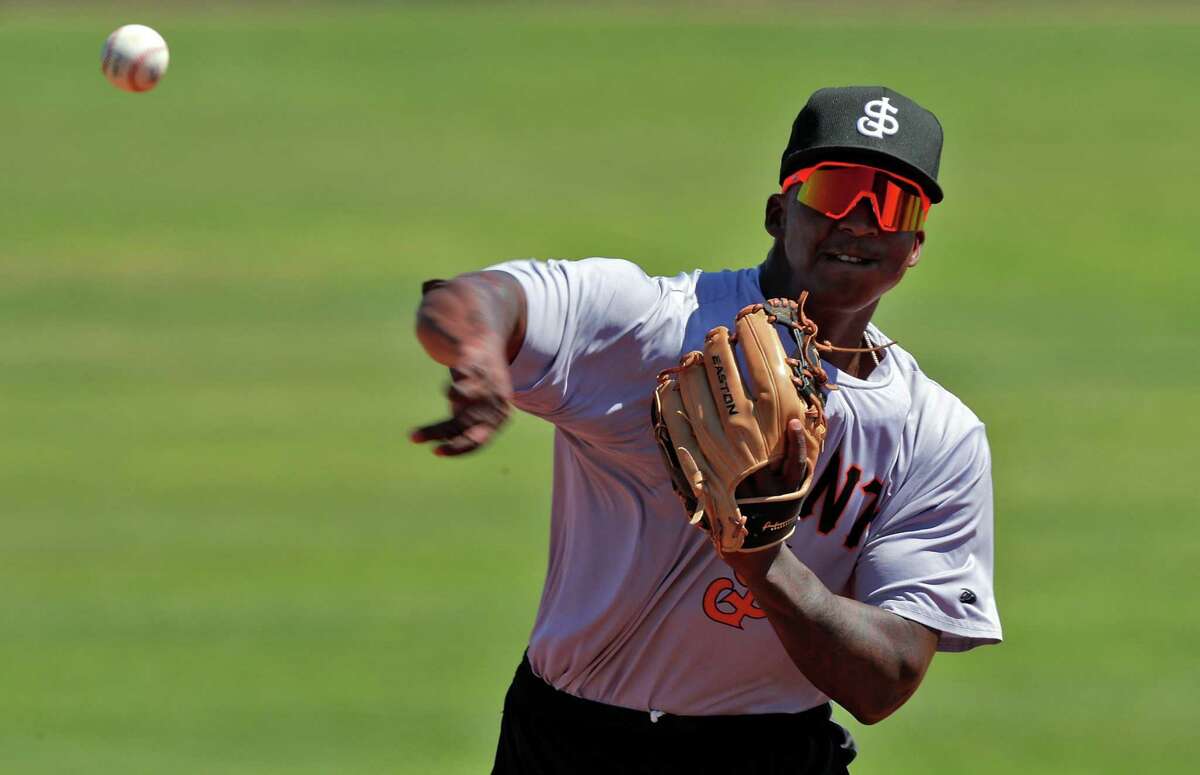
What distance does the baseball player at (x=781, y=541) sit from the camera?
12.8 ft

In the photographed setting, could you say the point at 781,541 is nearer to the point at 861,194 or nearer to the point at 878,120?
the point at 861,194

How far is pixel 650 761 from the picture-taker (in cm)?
434

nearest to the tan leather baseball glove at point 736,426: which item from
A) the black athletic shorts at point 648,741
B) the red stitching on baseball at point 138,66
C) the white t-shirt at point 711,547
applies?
the white t-shirt at point 711,547

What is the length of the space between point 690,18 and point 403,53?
560 cm

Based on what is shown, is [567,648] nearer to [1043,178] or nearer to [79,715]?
[79,715]

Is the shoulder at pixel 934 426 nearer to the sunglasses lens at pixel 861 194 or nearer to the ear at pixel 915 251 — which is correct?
the ear at pixel 915 251

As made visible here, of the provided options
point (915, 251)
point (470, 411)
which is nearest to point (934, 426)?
point (915, 251)

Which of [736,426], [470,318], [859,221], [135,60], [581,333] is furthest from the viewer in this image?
[135,60]

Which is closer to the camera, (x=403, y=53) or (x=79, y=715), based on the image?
(x=79, y=715)

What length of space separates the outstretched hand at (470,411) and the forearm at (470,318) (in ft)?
0.21

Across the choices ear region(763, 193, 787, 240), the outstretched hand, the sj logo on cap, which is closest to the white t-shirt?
ear region(763, 193, 787, 240)

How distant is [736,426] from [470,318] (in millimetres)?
591

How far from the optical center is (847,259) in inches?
161

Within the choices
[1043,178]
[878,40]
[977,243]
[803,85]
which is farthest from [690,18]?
[977,243]
